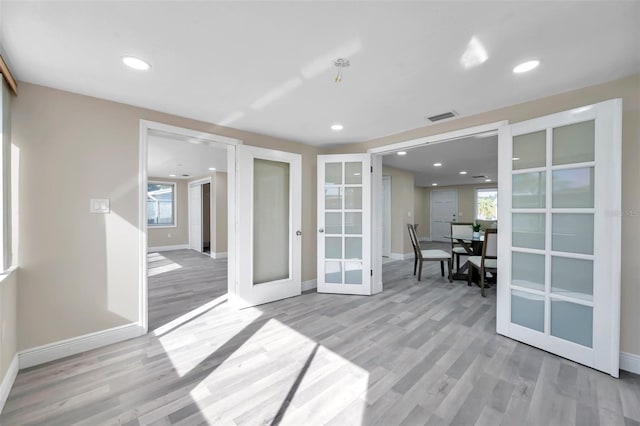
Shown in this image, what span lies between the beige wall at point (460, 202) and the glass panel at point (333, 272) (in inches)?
312

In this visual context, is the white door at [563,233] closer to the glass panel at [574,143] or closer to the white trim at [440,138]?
the glass panel at [574,143]

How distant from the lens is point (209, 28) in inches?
62.4

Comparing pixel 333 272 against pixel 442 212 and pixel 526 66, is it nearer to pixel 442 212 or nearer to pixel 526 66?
pixel 526 66

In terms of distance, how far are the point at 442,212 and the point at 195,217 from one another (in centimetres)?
Answer: 966

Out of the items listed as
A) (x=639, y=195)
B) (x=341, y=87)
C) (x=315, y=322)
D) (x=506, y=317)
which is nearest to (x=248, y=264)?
(x=315, y=322)

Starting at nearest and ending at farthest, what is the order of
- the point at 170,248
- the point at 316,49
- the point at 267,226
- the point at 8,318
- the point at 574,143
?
the point at 316,49 → the point at 8,318 → the point at 574,143 → the point at 267,226 → the point at 170,248

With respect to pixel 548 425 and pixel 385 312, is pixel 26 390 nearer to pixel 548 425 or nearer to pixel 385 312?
pixel 385 312

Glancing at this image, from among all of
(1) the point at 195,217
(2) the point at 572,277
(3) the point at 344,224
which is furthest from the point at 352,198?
(1) the point at 195,217

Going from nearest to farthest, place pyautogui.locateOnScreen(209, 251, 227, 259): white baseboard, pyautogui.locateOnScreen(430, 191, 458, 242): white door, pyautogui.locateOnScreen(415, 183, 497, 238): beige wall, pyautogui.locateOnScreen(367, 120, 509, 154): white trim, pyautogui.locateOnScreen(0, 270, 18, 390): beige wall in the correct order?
pyautogui.locateOnScreen(0, 270, 18, 390): beige wall → pyautogui.locateOnScreen(367, 120, 509, 154): white trim → pyautogui.locateOnScreen(209, 251, 227, 259): white baseboard → pyautogui.locateOnScreen(415, 183, 497, 238): beige wall → pyautogui.locateOnScreen(430, 191, 458, 242): white door

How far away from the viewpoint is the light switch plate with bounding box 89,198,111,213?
97.3 inches

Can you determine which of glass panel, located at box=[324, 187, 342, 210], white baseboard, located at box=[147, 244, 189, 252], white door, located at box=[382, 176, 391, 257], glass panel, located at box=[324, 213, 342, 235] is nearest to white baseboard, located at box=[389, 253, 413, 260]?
white door, located at box=[382, 176, 391, 257]

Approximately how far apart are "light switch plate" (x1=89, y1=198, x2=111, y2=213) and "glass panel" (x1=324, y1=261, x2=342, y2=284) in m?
2.82

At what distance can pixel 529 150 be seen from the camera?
8.33 ft

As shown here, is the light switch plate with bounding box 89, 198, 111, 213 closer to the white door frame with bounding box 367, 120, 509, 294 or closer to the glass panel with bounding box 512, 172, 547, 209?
the white door frame with bounding box 367, 120, 509, 294
